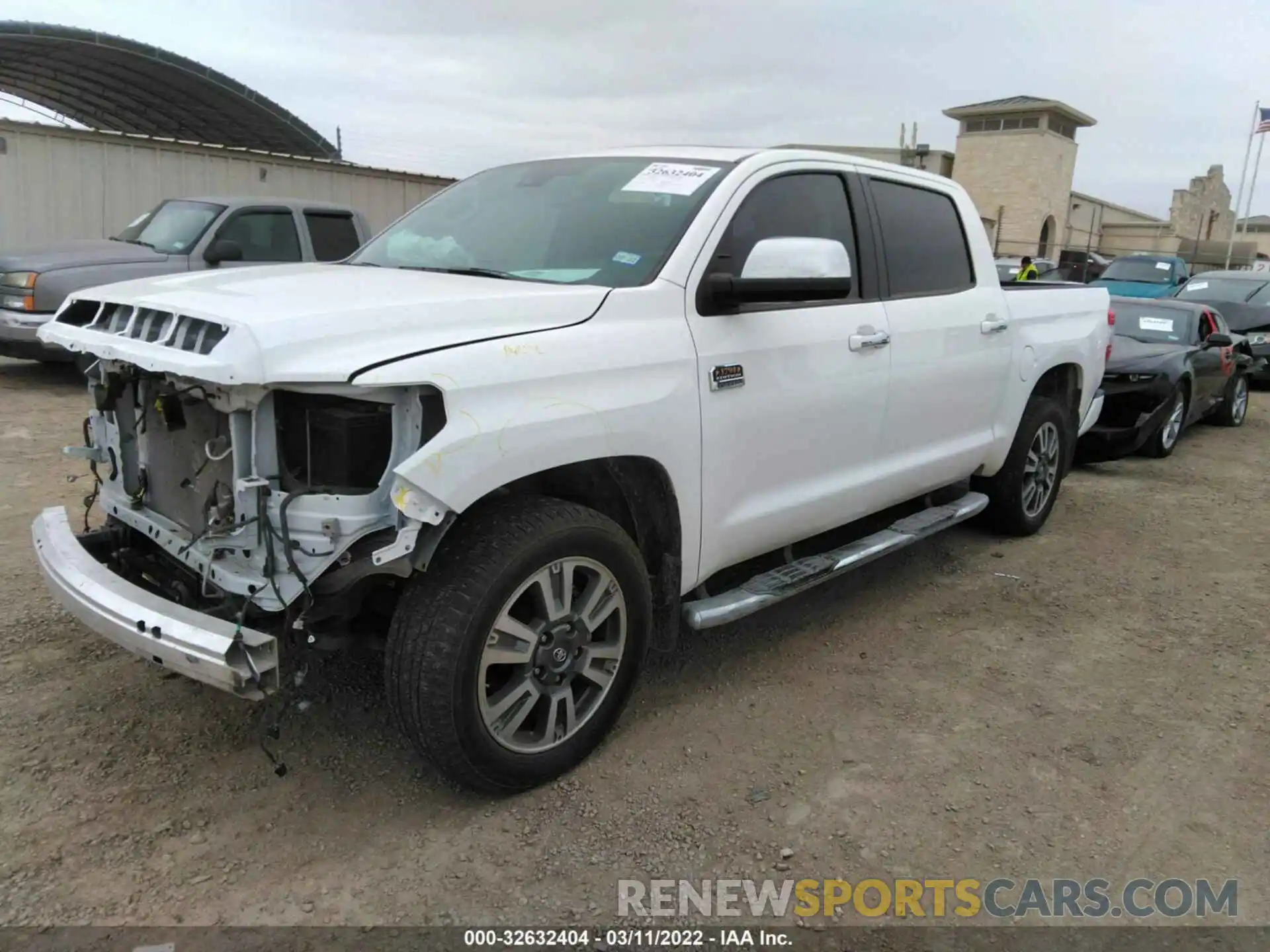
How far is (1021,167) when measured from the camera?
151 ft

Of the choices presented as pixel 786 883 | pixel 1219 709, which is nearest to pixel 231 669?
pixel 786 883

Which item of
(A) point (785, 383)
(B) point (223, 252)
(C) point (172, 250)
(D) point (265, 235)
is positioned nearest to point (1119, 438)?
(A) point (785, 383)

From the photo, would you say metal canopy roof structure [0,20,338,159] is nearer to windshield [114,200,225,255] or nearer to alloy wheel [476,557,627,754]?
windshield [114,200,225,255]

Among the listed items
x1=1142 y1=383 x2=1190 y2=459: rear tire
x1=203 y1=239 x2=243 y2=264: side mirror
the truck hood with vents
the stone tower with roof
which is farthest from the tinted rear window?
the stone tower with roof

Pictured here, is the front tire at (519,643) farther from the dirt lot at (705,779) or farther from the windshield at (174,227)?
the windshield at (174,227)

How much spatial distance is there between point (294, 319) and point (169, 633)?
867mm

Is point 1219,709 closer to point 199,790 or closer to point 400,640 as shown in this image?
point 400,640

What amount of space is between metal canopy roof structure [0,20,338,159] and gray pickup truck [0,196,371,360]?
1792 cm

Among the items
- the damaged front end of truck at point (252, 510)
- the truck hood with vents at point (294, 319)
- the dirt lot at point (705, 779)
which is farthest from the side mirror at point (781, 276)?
the dirt lot at point (705, 779)

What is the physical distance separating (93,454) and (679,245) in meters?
2.13

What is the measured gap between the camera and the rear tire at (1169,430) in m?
8.41

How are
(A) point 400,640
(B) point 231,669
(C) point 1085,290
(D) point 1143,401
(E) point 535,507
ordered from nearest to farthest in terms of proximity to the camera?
1. (B) point 231,669
2. (A) point 400,640
3. (E) point 535,507
4. (C) point 1085,290
5. (D) point 1143,401

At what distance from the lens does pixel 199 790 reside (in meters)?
2.91

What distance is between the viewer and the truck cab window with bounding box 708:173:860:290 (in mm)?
3455
